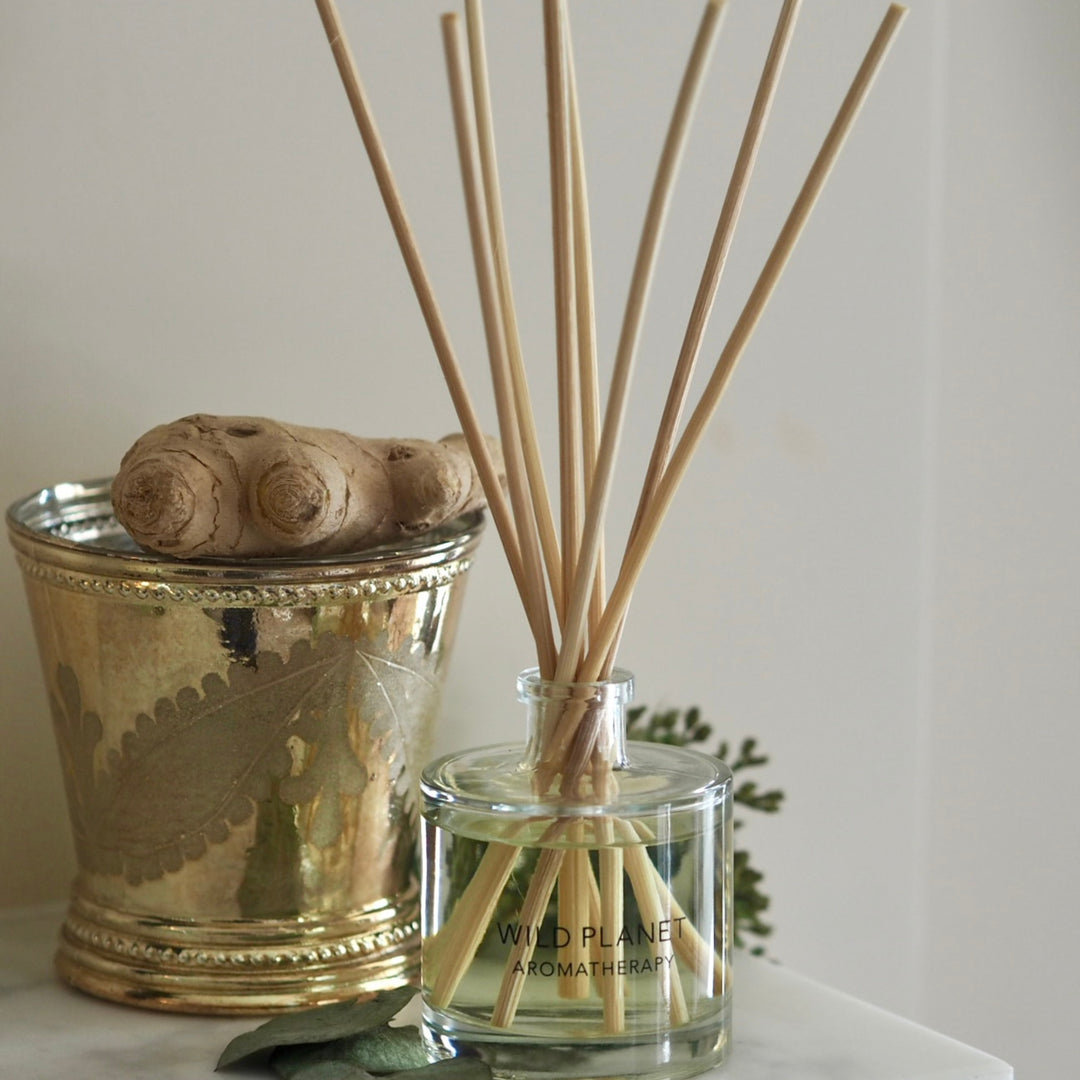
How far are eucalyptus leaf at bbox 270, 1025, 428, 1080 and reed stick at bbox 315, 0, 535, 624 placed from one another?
15cm

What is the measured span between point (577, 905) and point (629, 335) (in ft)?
0.60

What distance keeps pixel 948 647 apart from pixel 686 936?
0.47 metres

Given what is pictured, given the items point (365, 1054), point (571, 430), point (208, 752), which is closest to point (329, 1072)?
point (365, 1054)

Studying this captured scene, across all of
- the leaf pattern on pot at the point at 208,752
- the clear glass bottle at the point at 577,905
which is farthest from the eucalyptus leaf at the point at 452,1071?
the leaf pattern on pot at the point at 208,752

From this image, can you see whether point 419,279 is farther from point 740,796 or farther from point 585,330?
point 740,796

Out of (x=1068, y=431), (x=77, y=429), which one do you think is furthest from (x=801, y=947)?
(x=77, y=429)

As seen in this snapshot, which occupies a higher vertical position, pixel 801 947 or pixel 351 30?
pixel 351 30

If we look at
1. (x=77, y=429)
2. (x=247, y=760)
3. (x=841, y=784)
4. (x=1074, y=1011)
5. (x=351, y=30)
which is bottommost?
(x=1074, y=1011)

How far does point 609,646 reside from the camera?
0.48 metres

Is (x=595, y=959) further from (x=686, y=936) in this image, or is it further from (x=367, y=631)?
(x=367, y=631)

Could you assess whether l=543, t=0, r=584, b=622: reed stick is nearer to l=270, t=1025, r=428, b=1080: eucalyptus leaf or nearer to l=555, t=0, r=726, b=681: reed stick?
l=555, t=0, r=726, b=681: reed stick

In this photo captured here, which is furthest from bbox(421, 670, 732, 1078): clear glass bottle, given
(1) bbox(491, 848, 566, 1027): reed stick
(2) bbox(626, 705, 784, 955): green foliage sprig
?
(2) bbox(626, 705, 784, 955): green foliage sprig

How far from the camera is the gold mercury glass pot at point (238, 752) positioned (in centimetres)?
51

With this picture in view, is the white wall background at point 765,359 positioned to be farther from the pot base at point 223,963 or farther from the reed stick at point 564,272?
the reed stick at point 564,272
